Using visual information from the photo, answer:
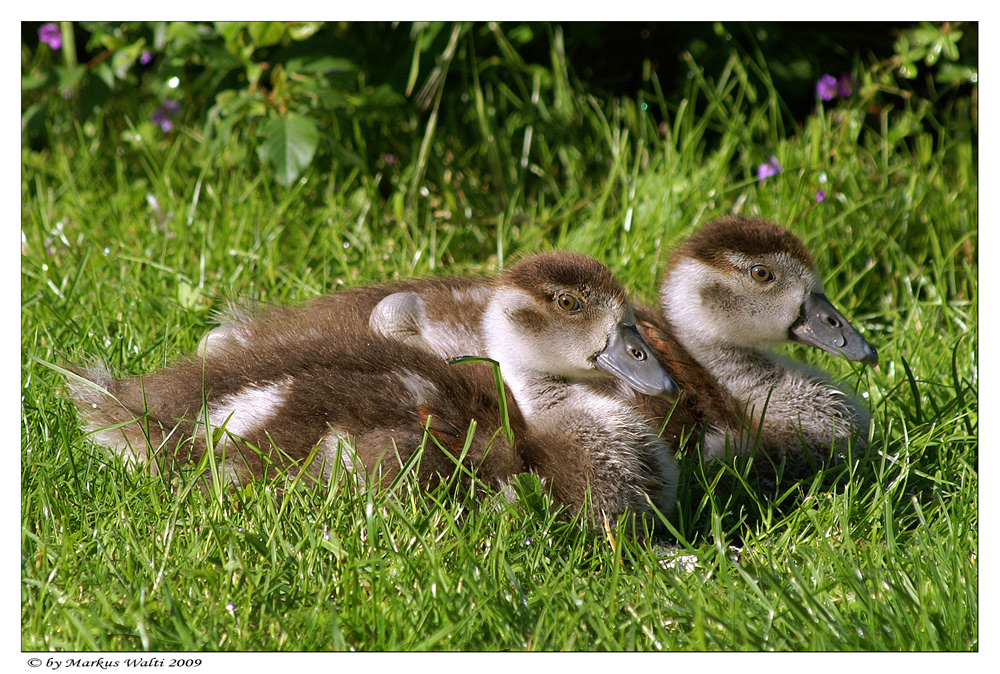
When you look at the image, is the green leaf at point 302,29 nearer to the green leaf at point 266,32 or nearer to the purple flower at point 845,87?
the green leaf at point 266,32

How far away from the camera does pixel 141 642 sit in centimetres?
178

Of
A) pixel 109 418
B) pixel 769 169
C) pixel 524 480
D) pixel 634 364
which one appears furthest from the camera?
pixel 769 169

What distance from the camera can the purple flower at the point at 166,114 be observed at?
14.2 ft

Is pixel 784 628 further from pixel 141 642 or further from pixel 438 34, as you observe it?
pixel 438 34

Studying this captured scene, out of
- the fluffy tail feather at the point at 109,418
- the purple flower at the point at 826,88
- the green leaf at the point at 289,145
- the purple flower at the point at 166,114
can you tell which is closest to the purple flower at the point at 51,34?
the purple flower at the point at 166,114

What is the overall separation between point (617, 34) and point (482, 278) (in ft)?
7.09

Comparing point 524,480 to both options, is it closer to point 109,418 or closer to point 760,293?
point 760,293

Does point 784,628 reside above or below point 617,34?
below

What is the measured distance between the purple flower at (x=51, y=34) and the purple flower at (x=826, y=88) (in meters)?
3.37

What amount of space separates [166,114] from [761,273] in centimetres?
290

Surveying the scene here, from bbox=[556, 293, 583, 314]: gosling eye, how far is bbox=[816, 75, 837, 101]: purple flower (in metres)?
2.57

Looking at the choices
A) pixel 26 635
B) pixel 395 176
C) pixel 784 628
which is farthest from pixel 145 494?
pixel 395 176

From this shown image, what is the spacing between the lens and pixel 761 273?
2.63 meters

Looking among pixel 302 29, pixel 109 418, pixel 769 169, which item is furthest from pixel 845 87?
pixel 109 418
